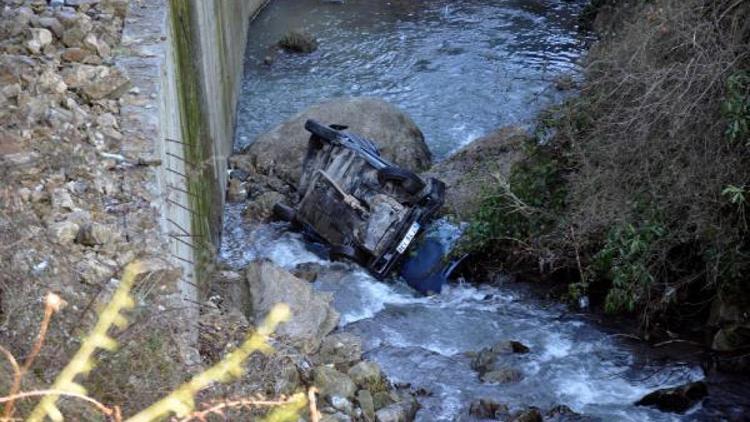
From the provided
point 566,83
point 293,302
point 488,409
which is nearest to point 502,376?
point 488,409

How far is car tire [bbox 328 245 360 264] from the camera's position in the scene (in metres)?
9.30

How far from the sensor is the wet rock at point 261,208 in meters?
10.6

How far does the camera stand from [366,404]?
6609 millimetres

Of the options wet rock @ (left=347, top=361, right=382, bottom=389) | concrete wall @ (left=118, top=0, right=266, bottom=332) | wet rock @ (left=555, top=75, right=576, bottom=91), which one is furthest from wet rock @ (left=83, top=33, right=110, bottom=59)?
wet rock @ (left=555, top=75, right=576, bottom=91)

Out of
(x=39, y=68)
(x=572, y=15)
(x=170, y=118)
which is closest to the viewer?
(x=39, y=68)

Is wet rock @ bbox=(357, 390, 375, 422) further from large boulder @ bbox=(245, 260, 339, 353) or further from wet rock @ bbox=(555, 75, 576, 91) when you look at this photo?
wet rock @ bbox=(555, 75, 576, 91)

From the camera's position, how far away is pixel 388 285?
9312 mm

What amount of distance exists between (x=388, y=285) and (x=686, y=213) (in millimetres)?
3158

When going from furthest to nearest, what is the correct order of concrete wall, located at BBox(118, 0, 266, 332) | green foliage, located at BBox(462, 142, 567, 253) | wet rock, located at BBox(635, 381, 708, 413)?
green foliage, located at BBox(462, 142, 567, 253)
wet rock, located at BBox(635, 381, 708, 413)
concrete wall, located at BBox(118, 0, 266, 332)

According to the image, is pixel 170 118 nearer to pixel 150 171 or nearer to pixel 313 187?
pixel 150 171

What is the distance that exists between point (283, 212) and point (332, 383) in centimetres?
409

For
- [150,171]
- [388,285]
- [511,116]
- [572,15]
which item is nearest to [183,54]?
[150,171]

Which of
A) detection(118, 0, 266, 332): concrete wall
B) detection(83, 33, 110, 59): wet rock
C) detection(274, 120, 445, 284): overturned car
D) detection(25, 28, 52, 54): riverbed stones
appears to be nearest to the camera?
detection(118, 0, 266, 332): concrete wall

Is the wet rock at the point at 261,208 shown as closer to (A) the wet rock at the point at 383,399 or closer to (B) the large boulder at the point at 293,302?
(B) the large boulder at the point at 293,302
